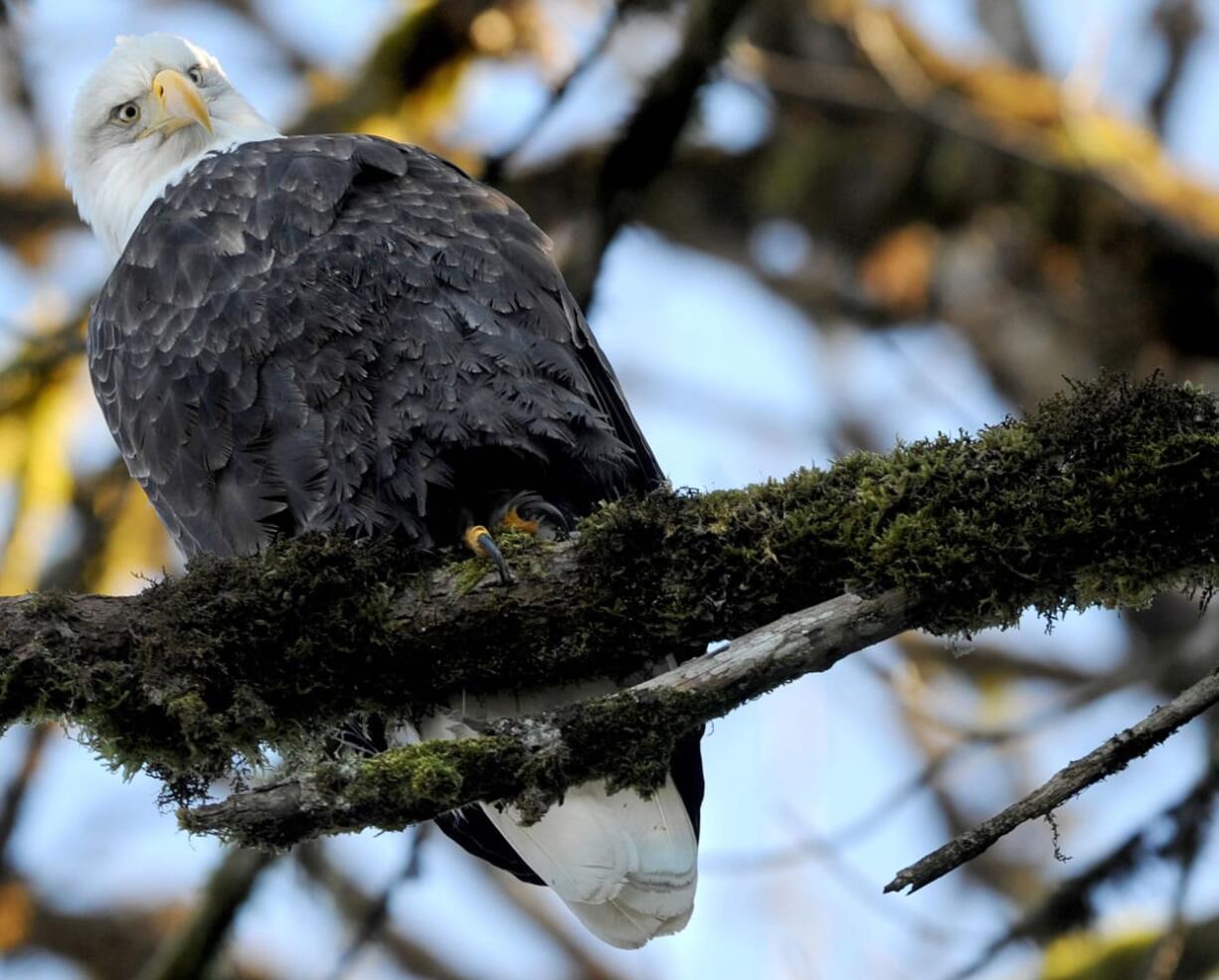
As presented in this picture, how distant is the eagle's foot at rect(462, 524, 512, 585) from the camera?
421cm

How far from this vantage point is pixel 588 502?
4.94 m

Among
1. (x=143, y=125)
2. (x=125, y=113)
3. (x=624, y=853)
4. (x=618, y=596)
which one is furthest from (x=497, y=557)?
(x=125, y=113)

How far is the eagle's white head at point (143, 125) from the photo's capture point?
6.25 meters

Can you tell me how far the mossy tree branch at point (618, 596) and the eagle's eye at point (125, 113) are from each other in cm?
287

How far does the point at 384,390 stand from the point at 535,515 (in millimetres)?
553

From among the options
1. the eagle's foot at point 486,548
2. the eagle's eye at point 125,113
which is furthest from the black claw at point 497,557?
the eagle's eye at point 125,113

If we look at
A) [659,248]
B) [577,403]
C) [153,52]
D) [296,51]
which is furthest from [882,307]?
[577,403]

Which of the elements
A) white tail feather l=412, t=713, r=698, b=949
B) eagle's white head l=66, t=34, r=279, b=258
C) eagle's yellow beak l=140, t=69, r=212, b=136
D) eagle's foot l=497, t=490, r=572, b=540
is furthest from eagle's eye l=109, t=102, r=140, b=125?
white tail feather l=412, t=713, r=698, b=949

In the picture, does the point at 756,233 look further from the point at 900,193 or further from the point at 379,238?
the point at 379,238

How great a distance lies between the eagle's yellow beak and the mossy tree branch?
2.52 m

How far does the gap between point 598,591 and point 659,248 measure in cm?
722

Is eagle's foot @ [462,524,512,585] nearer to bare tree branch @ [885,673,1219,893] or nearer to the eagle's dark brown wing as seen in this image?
the eagle's dark brown wing

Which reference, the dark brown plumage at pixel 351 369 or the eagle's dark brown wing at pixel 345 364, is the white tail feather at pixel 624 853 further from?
the eagle's dark brown wing at pixel 345 364

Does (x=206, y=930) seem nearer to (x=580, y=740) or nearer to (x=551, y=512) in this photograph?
(x=551, y=512)
